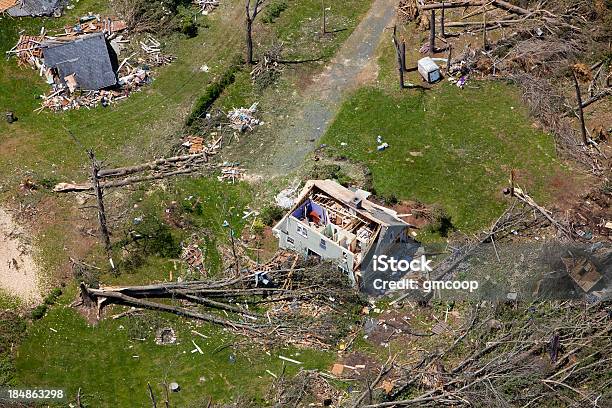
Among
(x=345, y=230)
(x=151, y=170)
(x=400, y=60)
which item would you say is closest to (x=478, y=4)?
(x=400, y=60)

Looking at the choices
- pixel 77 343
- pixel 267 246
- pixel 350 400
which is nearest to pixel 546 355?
pixel 350 400

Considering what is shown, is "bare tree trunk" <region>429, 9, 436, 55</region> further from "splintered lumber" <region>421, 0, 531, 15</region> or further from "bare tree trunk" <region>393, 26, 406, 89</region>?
"bare tree trunk" <region>393, 26, 406, 89</region>

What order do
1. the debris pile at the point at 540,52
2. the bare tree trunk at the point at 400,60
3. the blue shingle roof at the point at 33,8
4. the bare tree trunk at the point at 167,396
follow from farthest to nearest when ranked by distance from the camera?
1. the blue shingle roof at the point at 33,8
2. the bare tree trunk at the point at 400,60
3. the debris pile at the point at 540,52
4. the bare tree trunk at the point at 167,396

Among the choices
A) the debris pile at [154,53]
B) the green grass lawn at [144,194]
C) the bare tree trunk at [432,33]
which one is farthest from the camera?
the debris pile at [154,53]

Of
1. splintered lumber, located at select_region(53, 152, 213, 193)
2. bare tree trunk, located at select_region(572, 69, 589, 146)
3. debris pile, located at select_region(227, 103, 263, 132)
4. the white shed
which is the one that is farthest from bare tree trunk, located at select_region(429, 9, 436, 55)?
splintered lumber, located at select_region(53, 152, 213, 193)

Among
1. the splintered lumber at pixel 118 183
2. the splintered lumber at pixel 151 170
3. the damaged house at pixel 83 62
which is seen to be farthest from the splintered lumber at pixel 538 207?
the damaged house at pixel 83 62

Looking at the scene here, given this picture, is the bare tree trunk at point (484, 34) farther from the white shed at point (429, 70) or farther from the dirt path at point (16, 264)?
the dirt path at point (16, 264)
